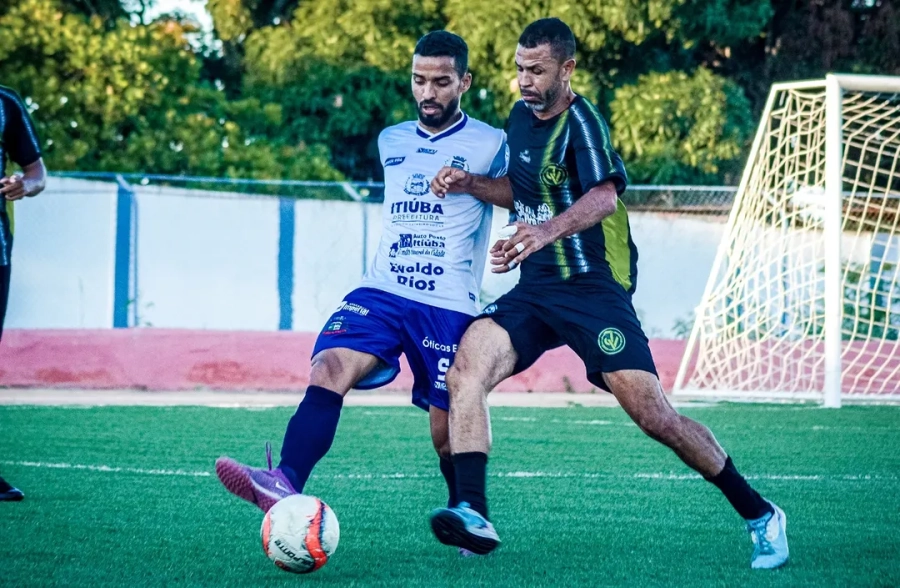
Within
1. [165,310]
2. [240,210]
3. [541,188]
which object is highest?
[541,188]

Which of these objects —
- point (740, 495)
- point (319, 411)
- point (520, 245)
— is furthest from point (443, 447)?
point (740, 495)

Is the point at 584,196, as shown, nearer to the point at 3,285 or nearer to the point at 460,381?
the point at 460,381

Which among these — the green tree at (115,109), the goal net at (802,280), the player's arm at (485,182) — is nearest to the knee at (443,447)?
the player's arm at (485,182)

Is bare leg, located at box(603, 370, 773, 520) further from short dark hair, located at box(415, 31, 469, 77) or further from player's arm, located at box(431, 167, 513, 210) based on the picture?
short dark hair, located at box(415, 31, 469, 77)

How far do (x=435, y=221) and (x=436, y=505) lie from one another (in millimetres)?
1486

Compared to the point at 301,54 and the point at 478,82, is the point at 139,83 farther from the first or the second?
the point at 478,82

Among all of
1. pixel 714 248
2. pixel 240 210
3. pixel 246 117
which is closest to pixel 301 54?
pixel 246 117

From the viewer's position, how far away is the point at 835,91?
11.6m

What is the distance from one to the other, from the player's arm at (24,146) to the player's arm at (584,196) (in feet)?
8.78

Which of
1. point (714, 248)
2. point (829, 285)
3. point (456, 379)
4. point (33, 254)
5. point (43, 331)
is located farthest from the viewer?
point (714, 248)

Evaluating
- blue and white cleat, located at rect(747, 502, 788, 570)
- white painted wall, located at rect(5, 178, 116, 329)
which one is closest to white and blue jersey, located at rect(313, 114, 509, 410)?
blue and white cleat, located at rect(747, 502, 788, 570)

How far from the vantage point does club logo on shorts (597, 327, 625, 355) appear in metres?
4.94

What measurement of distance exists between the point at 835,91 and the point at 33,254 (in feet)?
31.1

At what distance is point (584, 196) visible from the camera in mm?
4918
